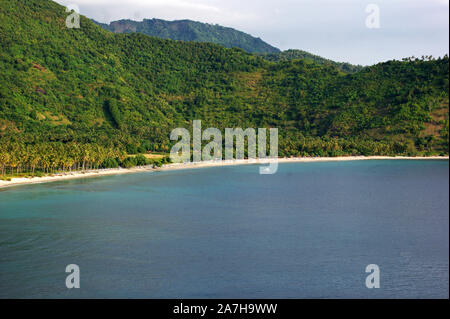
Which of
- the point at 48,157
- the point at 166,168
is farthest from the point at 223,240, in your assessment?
the point at 166,168

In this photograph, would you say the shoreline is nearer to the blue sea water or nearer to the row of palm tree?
the row of palm tree

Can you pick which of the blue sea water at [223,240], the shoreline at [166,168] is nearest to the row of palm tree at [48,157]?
the shoreline at [166,168]

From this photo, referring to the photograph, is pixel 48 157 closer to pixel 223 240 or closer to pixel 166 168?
pixel 166 168

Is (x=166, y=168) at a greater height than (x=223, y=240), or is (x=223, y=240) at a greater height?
(x=166, y=168)

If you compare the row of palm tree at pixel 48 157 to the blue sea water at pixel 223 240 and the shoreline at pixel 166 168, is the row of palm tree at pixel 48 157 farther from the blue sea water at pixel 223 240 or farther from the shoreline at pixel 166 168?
the blue sea water at pixel 223 240

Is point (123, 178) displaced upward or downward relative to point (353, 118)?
downward

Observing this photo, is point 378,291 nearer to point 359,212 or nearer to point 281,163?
point 359,212

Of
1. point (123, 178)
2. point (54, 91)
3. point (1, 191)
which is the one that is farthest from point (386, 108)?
point (1, 191)
